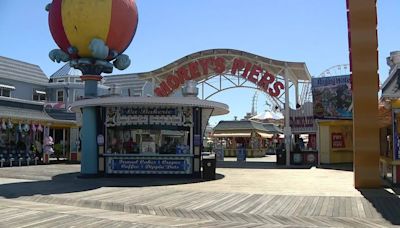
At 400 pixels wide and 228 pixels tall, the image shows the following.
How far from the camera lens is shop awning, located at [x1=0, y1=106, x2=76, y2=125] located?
24.7 meters

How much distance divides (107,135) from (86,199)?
7.15m

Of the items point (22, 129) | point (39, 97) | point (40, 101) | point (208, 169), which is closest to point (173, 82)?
point (22, 129)

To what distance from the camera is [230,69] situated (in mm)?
28844

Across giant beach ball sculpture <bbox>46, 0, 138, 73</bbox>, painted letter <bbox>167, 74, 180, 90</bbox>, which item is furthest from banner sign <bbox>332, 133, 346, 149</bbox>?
giant beach ball sculpture <bbox>46, 0, 138, 73</bbox>

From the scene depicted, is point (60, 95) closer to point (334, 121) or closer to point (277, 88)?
point (277, 88)

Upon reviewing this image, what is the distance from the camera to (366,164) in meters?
14.6

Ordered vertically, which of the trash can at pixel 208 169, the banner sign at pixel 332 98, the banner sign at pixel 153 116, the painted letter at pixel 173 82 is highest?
the painted letter at pixel 173 82

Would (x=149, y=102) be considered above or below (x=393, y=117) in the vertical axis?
above

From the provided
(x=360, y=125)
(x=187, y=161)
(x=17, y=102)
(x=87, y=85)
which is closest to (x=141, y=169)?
(x=187, y=161)

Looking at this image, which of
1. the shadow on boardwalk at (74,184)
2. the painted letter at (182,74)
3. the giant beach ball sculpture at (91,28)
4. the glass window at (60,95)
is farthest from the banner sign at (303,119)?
the glass window at (60,95)

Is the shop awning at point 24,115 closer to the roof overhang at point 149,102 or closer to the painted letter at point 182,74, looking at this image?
the roof overhang at point 149,102

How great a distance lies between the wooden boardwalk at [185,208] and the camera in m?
9.02

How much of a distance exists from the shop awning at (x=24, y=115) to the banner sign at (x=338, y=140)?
691 inches

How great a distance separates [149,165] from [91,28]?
647cm
